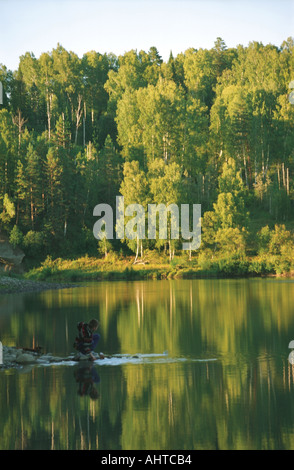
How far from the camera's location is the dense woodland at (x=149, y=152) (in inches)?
2862

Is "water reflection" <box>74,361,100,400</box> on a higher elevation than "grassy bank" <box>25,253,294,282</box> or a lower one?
higher

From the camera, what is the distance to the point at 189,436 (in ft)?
38.4

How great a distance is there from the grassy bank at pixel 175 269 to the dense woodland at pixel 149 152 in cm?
83

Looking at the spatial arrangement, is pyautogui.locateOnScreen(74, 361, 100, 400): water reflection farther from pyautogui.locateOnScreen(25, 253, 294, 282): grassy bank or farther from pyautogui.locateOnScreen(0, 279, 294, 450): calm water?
pyautogui.locateOnScreen(25, 253, 294, 282): grassy bank

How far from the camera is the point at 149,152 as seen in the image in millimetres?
84938

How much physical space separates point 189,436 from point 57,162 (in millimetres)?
65275

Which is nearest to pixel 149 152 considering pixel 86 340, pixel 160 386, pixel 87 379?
pixel 86 340

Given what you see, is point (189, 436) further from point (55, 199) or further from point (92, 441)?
point (55, 199)

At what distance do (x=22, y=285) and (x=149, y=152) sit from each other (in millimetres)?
34657

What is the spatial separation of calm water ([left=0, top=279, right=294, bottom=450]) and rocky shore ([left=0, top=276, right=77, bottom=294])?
21.5 meters

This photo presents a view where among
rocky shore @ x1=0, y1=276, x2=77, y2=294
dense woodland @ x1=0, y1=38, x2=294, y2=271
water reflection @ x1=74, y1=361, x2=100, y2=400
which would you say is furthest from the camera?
dense woodland @ x1=0, y1=38, x2=294, y2=271

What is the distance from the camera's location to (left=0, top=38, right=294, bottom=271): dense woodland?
2862 inches

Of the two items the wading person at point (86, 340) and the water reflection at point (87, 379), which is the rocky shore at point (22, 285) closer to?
the wading person at point (86, 340)

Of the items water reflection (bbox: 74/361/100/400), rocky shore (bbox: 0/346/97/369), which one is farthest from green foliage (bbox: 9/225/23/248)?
water reflection (bbox: 74/361/100/400)
